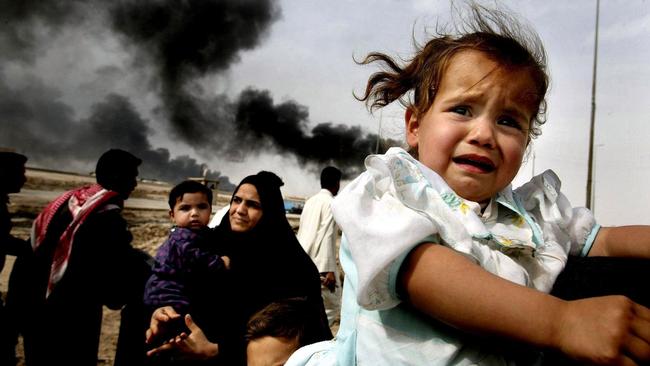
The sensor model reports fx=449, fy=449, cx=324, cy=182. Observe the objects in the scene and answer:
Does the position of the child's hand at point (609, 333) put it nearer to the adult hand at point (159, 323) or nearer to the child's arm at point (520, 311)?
the child's arm at point (520, 311)

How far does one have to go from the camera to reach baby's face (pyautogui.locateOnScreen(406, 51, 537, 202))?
36.6 inches

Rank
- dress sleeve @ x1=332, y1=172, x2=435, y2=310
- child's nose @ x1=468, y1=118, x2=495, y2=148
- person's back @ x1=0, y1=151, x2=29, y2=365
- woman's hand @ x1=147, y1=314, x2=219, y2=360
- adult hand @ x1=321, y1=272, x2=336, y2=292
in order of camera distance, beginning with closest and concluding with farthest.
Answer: dress sleeve @ x1=332, y1=172, x2=435, y2=310
child's nose @ x1=468, y1=118, x2=495, y2=148
woman's hand @ x1=147, y1=314, x2=219, y2=360
person's back @ x1=0, y1=151, x2=29, y2=365
adult hand @ x1=321, y1=272, x2=336, y2=292

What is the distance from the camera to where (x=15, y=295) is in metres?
3.46

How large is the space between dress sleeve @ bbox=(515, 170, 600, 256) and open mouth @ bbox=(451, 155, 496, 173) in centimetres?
17

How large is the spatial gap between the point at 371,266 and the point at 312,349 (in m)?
0.51

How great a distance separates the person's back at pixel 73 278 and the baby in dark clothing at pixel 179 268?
436mm

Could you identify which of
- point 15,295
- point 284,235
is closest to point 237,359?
point 284,235

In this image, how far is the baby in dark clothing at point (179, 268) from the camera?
104 inches

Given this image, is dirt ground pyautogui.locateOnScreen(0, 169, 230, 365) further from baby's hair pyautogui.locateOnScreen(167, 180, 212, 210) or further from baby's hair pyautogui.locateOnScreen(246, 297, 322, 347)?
baby's hair pyautogui.locateOnScreen(246, 297, 322, 347)

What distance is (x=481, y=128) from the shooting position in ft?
3.02

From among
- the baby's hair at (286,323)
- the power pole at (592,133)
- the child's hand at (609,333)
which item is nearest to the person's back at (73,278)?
the baby's hair at (286,323)

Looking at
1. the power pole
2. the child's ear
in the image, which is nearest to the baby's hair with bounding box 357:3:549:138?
the child's ear

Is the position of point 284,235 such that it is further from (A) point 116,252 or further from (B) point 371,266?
(B) point 371,266

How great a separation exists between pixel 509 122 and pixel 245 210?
8.47 ft
